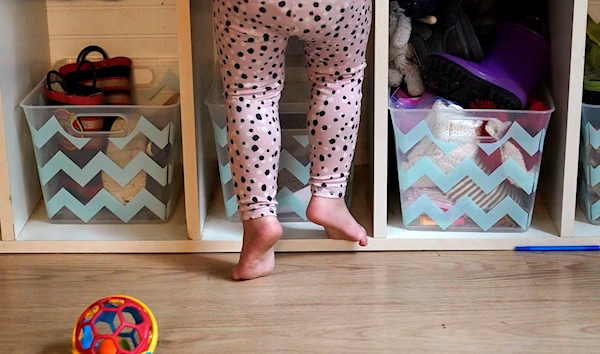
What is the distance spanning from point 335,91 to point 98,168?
0.48 meters

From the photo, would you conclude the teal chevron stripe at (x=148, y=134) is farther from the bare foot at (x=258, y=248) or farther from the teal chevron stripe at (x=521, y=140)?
the teal chevron stripe at (x=521, y=140)

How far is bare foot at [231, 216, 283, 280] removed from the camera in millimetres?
1378

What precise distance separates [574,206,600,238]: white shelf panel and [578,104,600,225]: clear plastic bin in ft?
0.04

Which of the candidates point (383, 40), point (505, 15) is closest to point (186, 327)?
point (383, 40)

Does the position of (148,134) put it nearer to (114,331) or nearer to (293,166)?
(293,166)

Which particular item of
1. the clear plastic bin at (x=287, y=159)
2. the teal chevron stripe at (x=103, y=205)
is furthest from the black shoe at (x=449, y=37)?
the teal chevron stripe at (x=103, y=205)

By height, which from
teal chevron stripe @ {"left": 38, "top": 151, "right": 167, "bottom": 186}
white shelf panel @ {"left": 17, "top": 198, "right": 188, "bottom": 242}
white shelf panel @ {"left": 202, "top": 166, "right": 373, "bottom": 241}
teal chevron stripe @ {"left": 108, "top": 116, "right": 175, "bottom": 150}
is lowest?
white shelf panel @ {"left": 17, "top": 198, "right": 188, "bottom": 242}

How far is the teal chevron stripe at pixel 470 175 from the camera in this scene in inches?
58.7

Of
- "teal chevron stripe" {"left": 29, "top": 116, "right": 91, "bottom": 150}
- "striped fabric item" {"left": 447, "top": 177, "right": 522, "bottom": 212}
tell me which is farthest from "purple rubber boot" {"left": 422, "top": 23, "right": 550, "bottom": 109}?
"teal chevron stripe" {"left": 29, "top": 116, "right": 91, "bottom": 150}

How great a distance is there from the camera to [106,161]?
5.10 feet

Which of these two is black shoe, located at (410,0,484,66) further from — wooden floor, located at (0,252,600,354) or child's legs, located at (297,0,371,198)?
wooden floor, located at (0,252,600,354)

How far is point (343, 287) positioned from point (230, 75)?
1.29 ft

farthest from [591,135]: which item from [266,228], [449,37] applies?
[266,228]

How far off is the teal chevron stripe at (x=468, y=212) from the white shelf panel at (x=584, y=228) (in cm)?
10
